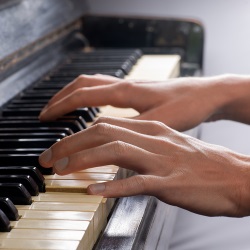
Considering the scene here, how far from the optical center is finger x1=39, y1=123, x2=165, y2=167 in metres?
0.90

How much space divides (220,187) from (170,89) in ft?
1.25

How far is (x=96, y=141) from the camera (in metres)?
0.91

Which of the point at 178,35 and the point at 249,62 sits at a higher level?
the point at 178,35

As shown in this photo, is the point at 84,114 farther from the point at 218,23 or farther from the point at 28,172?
the point at 218,23

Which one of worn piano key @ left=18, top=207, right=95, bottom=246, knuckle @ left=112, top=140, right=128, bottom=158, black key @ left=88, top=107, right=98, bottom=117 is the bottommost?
black key @ left=88, top=107, right=98, bottom=117

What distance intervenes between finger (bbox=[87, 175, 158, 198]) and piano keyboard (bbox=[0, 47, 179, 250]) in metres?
0.01

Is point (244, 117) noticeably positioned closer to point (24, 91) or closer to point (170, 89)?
point (170, 89)

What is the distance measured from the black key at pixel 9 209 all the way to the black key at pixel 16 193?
45 millimetres

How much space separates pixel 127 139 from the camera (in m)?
0.92

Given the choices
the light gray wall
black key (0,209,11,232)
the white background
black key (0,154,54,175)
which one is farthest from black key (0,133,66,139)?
the light gray wall

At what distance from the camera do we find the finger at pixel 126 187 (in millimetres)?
861

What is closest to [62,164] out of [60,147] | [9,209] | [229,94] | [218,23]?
[60,147]

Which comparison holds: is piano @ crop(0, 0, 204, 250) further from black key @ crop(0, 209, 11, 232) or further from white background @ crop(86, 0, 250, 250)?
white background @ crop(86, 0, 250, 250)

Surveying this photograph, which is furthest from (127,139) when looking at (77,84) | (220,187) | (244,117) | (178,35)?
(178,35)
